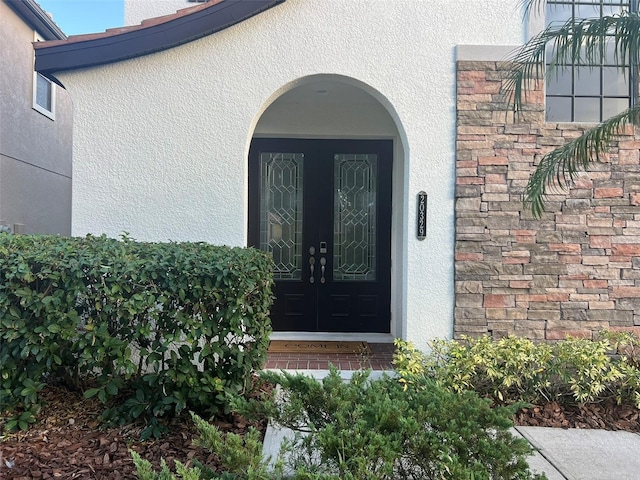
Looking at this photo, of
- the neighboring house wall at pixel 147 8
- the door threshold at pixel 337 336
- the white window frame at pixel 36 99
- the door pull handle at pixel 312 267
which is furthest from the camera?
the white window frame at pixel 36 99

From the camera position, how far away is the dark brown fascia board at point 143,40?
15.6 ft

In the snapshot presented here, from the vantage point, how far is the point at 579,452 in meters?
3.69

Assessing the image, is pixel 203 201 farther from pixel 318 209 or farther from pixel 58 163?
pixel 58 163

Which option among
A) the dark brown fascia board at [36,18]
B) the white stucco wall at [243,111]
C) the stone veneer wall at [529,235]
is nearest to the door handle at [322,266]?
the white stucco wall at [243,111]

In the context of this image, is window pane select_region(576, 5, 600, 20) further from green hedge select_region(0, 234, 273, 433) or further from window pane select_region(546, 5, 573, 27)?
green hedge select_region(0, 234, 273, 433)

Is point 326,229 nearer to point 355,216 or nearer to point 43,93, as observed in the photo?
point 355,216

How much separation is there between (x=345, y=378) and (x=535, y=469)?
6.59 ft

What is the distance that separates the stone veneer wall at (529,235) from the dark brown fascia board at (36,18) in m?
7.54

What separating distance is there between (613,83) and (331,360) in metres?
4.77

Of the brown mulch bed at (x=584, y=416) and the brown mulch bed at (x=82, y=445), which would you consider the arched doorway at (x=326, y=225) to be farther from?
the brown mulch bed at (x=82, y=445)

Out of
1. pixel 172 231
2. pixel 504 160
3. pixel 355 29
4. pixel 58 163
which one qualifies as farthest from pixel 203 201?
pixel 58 163

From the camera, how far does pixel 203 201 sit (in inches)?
196

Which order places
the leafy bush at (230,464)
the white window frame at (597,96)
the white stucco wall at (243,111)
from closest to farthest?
the leafy bush at (230,464) < the white stucco wall at (243,111) < the white window frame at (597,96)

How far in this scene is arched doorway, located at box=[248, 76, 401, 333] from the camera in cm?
682
